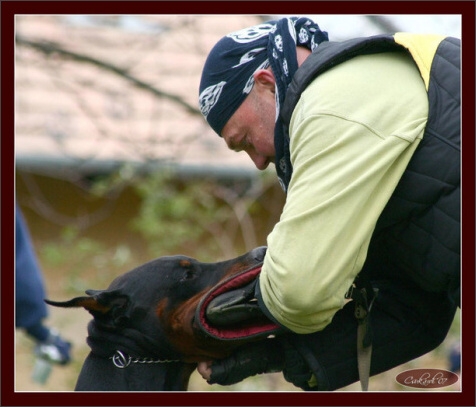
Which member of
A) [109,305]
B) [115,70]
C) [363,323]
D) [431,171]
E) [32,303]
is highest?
[431,171]

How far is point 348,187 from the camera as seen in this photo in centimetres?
238

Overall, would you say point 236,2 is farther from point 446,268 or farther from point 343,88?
point 446,268

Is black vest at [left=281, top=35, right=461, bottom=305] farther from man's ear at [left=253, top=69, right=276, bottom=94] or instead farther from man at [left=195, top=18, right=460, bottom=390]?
man's ear at [left=253, top=69, right=276, bottom=94]

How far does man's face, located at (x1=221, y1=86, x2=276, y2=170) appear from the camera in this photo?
2859mm

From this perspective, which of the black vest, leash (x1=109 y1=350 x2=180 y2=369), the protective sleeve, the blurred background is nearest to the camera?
the protective sleeve

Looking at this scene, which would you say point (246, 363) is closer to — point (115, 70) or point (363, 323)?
point (363, 323)

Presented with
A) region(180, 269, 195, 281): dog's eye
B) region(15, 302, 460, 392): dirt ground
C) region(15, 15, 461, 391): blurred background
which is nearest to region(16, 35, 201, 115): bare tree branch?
region(15, 15, 461, 391): blurred background

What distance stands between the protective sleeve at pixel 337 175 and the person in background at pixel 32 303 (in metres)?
1.63

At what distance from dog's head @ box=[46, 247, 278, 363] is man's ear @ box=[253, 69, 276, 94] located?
1.80 feet

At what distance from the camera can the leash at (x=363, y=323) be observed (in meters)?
2.90

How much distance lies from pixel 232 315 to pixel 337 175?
0.65 meters

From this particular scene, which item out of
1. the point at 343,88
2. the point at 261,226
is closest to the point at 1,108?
the point at 343,88

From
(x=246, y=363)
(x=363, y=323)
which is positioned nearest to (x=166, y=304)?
(x=246, y=363)

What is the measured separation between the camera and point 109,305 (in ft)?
9.89
